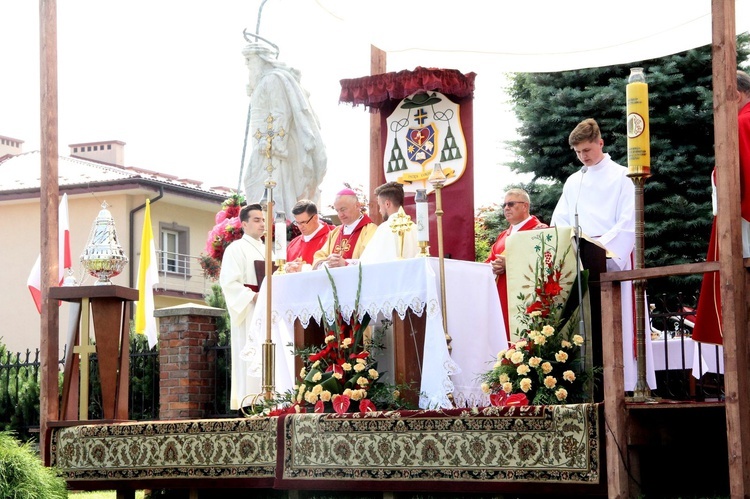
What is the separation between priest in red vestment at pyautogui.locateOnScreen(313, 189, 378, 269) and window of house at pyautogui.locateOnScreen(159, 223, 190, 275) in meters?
24.0

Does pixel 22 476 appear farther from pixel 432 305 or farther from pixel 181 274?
pixel 181 274

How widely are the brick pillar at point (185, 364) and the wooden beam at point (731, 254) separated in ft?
21.6

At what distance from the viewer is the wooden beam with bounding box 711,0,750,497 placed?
607 centimetres

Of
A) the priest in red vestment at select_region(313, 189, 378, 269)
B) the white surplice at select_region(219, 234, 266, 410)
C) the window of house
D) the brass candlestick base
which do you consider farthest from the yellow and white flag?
the window of house

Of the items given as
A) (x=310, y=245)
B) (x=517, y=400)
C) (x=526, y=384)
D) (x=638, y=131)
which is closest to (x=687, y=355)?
(x=526, y=384)

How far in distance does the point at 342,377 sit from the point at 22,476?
7.52ft

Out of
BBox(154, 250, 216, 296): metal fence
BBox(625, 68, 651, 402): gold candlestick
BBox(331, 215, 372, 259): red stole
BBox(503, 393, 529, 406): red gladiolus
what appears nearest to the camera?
BBox(625, 68, 651, 402): gold candlestick

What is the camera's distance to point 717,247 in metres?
7.07

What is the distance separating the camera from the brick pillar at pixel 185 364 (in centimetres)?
1171

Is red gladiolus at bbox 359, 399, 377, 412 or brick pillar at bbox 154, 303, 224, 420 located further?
brick pillar at bbox 154, 303, 224, 420

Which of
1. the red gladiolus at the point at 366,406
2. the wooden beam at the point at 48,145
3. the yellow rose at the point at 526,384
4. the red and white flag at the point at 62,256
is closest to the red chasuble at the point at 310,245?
the wooden beam at the point at 48,145

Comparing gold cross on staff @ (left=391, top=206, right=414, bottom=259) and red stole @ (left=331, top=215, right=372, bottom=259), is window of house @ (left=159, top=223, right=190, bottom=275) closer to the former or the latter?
red stole @ (left=331, top=215, right=372, bottom=259)

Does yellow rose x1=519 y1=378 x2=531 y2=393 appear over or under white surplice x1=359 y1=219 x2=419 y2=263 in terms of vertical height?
under

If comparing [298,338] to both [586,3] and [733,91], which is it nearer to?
[586,3]
